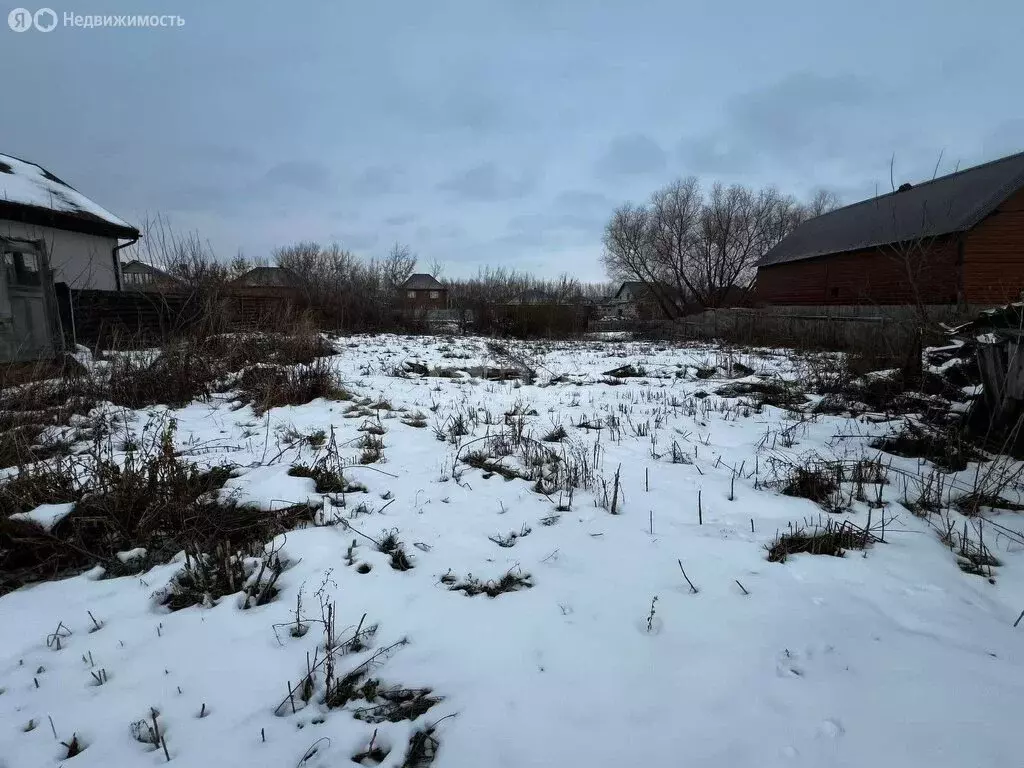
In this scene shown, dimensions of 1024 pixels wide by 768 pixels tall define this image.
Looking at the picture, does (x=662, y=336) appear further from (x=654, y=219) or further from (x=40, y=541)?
(x=40, y=541)

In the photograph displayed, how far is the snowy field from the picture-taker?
145 centimetres

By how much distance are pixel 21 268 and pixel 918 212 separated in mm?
27112

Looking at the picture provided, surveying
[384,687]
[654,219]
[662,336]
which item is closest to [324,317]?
[662,336]

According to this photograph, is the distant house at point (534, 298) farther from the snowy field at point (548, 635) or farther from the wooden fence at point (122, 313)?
the snowy field at point (548, 635)

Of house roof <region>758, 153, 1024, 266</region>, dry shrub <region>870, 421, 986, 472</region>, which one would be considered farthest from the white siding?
house roof <region>758, 153, 1024, 266</region>

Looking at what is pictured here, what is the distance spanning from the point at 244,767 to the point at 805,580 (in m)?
2.32

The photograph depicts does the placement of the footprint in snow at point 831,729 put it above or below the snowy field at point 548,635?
below

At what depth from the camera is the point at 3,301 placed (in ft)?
25.0

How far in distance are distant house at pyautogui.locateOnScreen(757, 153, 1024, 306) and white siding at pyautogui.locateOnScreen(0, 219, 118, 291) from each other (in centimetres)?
2201

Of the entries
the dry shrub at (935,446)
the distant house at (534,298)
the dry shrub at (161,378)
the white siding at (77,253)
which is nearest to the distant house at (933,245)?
the dry shrub at (935,446)

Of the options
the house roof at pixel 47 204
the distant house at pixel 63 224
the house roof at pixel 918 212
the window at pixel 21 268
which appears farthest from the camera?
the house roof at pixel 918 212

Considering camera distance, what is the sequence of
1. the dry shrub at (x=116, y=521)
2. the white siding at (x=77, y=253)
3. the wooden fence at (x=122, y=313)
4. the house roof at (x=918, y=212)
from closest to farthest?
the dry shrub at (x=116, y=521) → the wooden fence at (x=122, y=313) → the white siding at (x=77, y=253) → the house roof at (x=918, y=212)

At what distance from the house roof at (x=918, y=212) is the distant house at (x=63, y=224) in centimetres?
2140

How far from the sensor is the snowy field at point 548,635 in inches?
57.2
